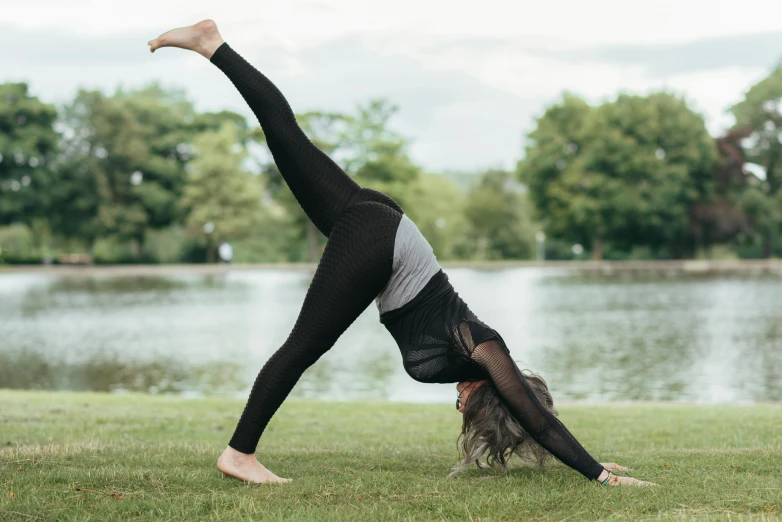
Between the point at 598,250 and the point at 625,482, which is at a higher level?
the point at 598,250

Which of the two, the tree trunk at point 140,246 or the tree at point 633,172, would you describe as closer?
the tree at point 633,172

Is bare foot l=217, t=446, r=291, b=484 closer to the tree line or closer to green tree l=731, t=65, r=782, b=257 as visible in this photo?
the tree line

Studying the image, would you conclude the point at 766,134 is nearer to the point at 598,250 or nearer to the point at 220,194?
the point at 598,250

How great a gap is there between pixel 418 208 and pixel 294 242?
12790 mm

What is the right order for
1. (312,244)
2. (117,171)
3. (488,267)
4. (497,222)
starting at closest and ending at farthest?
(488,267)
(312,244)
(117,171)
(497,222)

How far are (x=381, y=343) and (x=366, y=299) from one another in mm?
14507

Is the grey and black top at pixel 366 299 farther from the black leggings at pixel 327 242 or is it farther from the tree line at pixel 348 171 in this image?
the tree line at pixel 348 171

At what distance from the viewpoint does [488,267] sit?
185 feet

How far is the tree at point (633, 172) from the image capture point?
191 feet

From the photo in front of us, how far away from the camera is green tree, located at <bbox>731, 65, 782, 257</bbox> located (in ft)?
197

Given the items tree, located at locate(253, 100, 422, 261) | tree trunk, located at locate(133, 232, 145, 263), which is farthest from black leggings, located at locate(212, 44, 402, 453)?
tree trunk, located at locate(133, 232, 145, 263)

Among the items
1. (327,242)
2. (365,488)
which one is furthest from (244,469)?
(327,242)

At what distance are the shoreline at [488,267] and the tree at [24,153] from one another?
4946 millimetres

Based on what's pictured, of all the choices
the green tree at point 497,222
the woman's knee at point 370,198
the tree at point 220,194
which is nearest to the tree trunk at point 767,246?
the green tree at point 497,222
